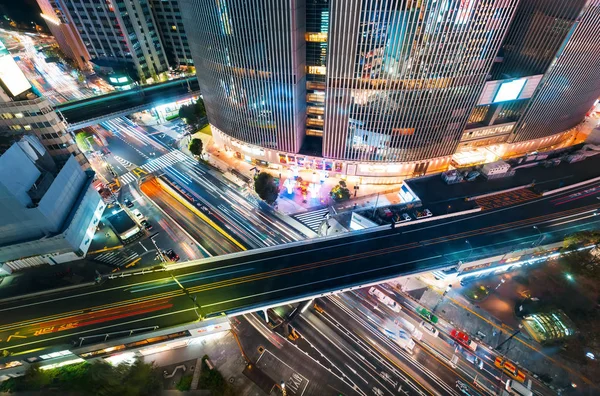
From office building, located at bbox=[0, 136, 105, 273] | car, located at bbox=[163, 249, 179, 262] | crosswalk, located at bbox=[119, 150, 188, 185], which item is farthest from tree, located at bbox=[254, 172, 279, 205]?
office building, located at bbox=[0, 136, 105, 273]

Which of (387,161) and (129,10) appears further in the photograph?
(129,10)

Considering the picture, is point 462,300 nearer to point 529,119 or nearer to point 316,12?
point 529,119

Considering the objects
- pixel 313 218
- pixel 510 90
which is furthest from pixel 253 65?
pixel 510 90

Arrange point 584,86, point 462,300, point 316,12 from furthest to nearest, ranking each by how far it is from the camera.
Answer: point 584,86
point 316,12
point 462,300

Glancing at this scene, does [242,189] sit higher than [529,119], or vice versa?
[529,119]

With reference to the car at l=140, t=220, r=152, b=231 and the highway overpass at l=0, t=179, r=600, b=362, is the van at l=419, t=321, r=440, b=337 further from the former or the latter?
the car at l=140, t=220, r=152, b=231

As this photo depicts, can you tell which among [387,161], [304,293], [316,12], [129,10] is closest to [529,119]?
[387,161]

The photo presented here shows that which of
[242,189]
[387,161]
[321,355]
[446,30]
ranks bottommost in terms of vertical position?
[321,355]

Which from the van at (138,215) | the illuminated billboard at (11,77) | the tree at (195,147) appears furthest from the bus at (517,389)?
the illuminated billboard at (11,77)
